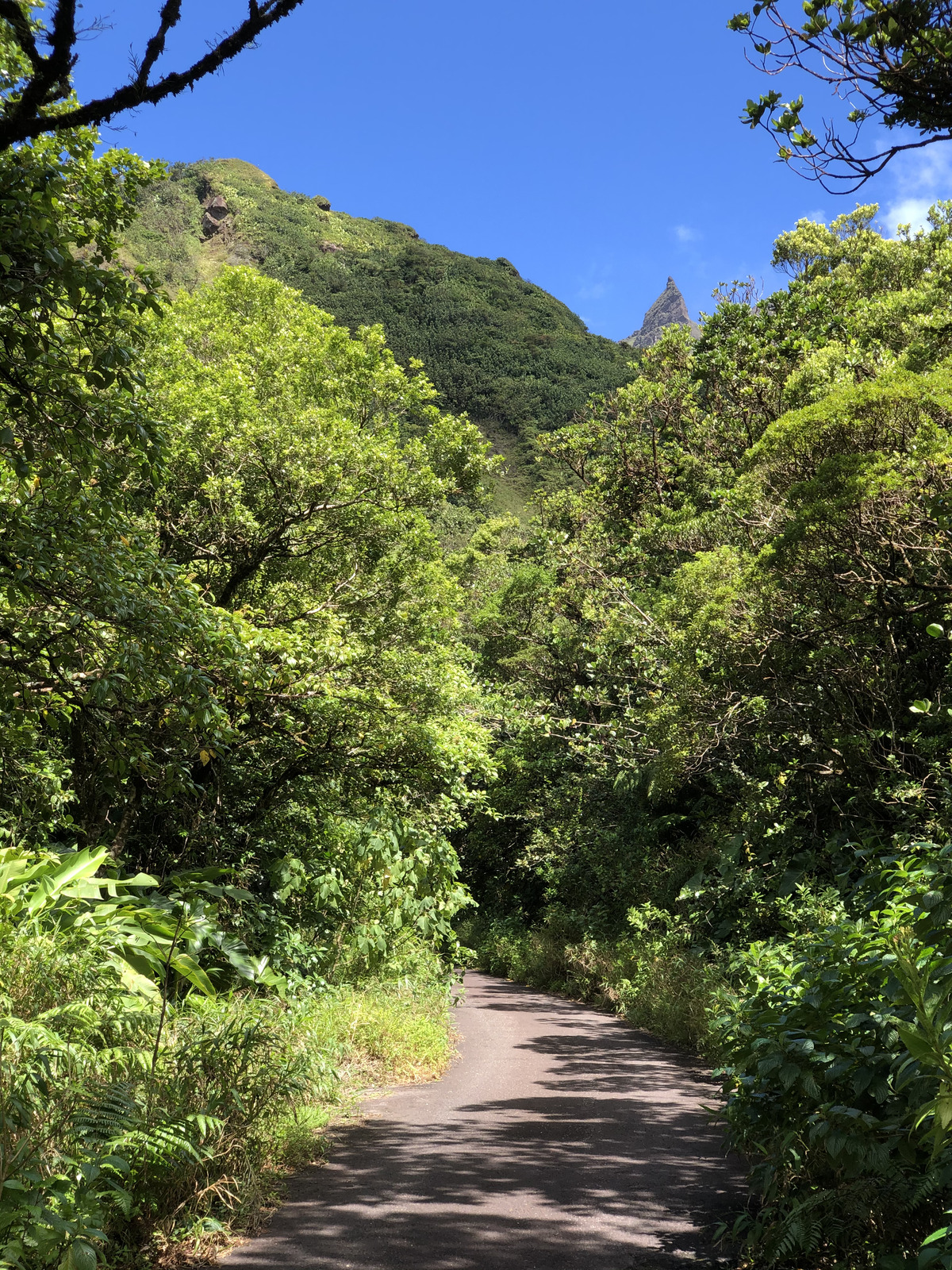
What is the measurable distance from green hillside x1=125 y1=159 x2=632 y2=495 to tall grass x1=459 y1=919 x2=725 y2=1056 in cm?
5818

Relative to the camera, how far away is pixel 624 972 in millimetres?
14953

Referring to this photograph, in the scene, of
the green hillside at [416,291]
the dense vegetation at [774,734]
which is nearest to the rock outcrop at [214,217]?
the green hillside at [416,291]

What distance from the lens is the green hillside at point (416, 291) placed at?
90.2 metres

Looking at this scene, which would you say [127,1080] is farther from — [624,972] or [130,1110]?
[624,972]

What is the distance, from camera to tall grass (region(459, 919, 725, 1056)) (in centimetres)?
1096

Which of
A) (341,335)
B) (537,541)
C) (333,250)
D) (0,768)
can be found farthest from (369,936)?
(333,250)

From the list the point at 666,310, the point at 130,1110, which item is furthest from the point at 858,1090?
the point at 666,310

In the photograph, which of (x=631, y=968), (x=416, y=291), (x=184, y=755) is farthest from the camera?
(x=416, y=291)

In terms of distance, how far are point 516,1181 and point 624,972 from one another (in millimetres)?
10327

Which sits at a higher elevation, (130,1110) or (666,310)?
(666,310)

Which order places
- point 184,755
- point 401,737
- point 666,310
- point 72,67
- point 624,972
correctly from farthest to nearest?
point 666,310
point 624,972
point 401,737
point 184,755
point 72,67

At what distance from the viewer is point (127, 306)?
5.07 m

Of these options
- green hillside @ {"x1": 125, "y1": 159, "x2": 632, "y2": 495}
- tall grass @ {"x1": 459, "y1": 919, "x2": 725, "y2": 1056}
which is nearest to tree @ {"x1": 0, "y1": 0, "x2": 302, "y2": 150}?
tall grass @ {"x1": 459, "y1": 919, "x2": 725, "y2": 1056}

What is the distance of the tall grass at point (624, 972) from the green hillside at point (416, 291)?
58.2 m
